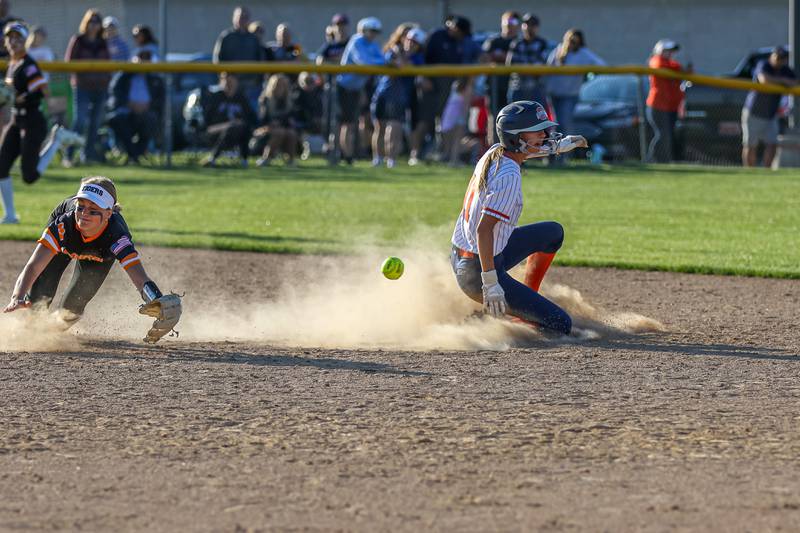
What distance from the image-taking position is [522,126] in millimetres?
8273

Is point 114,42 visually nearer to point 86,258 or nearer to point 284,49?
point 284,49

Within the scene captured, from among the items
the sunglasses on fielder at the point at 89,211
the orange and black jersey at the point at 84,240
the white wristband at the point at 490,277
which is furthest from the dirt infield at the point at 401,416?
the sunglasses on fielder at the point at 89,211

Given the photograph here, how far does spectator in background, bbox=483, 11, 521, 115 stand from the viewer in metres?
20.1

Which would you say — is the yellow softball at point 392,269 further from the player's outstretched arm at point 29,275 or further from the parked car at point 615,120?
the parked car at point 615,120

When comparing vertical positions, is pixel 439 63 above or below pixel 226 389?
above

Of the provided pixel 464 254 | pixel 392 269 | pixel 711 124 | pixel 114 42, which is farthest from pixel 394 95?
pixel 464 254

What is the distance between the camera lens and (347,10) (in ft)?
121

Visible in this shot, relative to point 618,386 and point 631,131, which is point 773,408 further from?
point 631,131

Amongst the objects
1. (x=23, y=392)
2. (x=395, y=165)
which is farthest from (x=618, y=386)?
(x=395, y=165)

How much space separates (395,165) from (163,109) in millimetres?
3537

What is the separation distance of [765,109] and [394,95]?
542 centimetres

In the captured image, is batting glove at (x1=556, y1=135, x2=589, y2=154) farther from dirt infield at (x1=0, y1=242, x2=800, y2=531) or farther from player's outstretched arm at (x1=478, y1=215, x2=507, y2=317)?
dirt infield at (x1=0, y1=242, x2=800, y2=531)

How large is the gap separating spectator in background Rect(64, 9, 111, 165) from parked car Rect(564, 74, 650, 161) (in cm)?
718

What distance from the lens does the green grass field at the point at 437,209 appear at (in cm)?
1310
